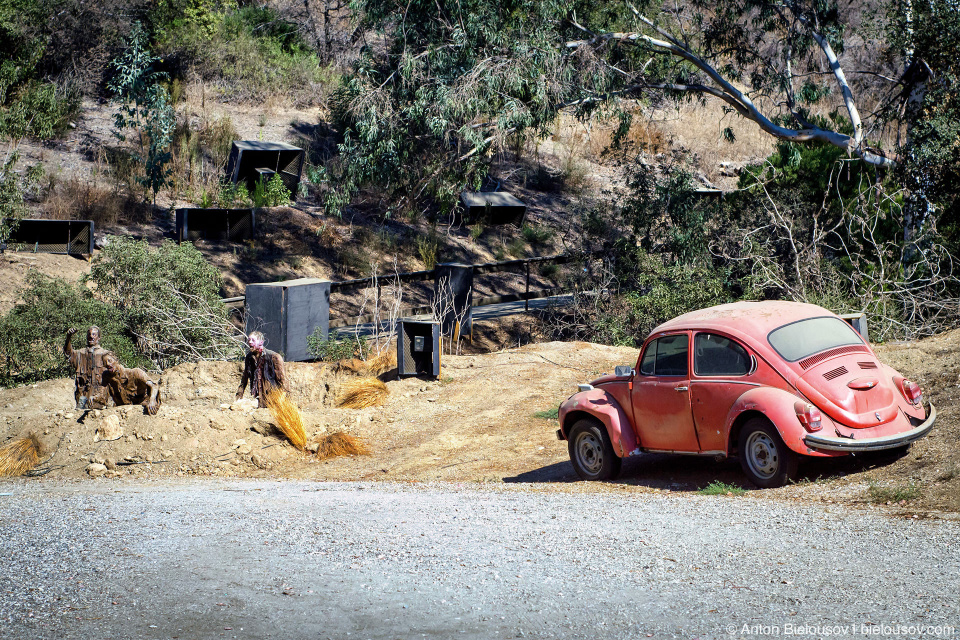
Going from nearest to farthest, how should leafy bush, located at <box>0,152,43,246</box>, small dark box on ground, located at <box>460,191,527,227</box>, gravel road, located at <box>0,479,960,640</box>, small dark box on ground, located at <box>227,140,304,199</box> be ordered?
1. gravel road, located at <box>0,479,960,640</box>
2. leafy bush, located at <box>0,152,43,246</box>
3. small dark box on ground, located at <box>227,140,304,199</box>
4. small dark box on ground, located at <box>460,191,527,227</box>

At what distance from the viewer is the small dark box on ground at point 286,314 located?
15.5 metres

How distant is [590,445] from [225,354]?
8646 millimetres

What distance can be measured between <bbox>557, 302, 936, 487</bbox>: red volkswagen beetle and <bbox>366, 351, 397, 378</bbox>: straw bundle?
6365 millimetres

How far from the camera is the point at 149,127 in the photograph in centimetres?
2680

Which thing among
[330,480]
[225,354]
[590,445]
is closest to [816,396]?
[590,445]

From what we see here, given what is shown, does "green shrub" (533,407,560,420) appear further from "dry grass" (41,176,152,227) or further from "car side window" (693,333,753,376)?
"dry grass" (41,176,152,227)

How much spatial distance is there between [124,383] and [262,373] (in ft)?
6.00

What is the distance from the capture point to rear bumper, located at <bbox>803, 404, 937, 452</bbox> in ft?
24.3

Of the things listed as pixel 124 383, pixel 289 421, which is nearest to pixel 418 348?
pixel 289 421

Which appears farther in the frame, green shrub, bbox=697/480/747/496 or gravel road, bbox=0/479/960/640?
green shrub, bbox=697/480/747/496

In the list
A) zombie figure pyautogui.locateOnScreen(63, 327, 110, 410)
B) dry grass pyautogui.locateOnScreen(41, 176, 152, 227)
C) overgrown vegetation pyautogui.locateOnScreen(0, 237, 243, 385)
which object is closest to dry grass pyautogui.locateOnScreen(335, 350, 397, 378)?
overgrown vegetation pyautogui.locateOnScreen(0, 237, 243, 385)

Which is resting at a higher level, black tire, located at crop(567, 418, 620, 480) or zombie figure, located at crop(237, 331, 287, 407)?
zombie figure, located at crop(237, 331, 287, 407)

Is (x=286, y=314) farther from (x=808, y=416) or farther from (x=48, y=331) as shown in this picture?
(x=808, y=416)

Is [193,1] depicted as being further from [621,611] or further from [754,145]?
[621,611]
